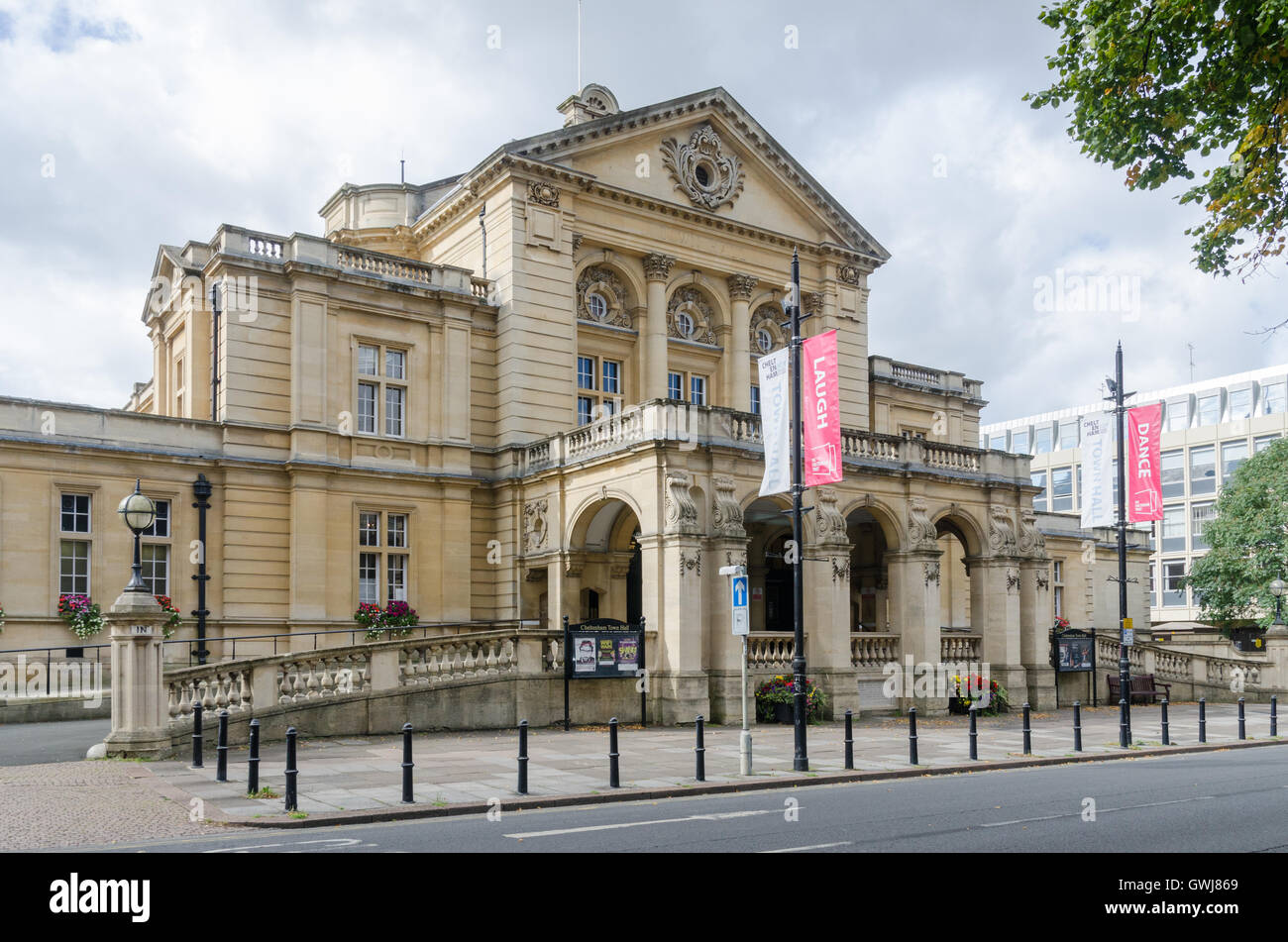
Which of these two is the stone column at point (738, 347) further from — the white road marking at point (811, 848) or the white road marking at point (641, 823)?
the white road marking at point (811, 848)

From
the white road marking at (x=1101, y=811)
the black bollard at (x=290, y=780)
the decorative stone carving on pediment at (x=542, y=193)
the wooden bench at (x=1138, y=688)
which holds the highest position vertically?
the decorative stone carving on pediment at (x=542, y=193)

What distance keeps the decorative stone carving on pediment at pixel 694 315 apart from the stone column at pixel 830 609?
34.4ft

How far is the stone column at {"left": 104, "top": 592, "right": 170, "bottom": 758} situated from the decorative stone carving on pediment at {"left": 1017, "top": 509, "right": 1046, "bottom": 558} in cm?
2455

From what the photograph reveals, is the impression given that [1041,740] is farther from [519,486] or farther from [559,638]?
[519,486]

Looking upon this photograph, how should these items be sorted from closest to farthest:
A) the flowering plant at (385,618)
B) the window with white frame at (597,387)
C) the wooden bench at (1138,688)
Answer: the flowering plant at (385,618), the wooden bench at (1138,688), the window with white frame at (597,387)

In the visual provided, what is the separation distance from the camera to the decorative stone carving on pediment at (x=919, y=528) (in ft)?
104

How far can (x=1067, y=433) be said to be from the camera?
93.9 m

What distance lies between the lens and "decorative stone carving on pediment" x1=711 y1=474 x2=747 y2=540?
27.8 metres

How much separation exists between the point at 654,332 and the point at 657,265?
82.7 inches

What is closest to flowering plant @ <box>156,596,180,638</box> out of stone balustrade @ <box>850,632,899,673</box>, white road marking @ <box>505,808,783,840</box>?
stone balustrade @ <box>850,632,899,673</box>

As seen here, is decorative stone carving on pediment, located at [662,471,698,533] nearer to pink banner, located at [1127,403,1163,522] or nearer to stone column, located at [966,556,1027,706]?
pink banner, located at [1127,403,1163,522]

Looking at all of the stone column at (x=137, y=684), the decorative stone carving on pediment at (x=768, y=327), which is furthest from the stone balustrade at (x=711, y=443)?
the stone column at (x=137, y=684)

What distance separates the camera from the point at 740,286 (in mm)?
38875
